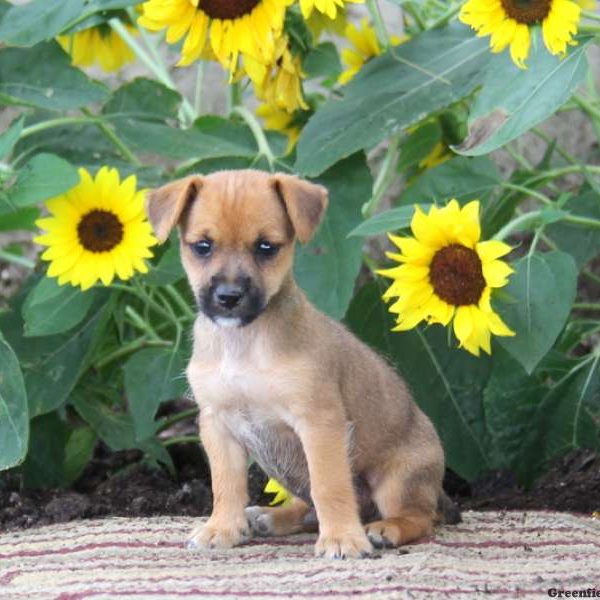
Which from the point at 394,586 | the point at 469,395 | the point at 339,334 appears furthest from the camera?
the point at 469,395

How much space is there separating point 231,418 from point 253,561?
0.38m

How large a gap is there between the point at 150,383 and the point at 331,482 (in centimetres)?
117

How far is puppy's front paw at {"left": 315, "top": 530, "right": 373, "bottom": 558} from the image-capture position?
3818mm

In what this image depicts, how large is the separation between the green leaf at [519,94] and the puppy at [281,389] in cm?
65

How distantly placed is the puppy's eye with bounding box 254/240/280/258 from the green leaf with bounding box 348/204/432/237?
0.46 m

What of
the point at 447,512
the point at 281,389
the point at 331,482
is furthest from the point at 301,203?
the point at 447,512

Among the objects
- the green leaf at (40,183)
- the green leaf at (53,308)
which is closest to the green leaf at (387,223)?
the green leaf at (40,183)

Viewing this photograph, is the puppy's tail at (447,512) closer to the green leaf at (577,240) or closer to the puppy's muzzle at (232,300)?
the puppy's muzzle at (232,300)

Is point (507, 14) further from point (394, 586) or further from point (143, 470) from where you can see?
point (143, 470)

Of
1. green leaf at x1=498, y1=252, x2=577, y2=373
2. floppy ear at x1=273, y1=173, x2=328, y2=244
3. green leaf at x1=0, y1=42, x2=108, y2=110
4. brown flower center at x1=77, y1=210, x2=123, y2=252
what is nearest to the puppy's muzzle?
floppy ear at x1=273, y1=173, x2=328, y2=244

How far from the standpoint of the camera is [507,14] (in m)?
4.36

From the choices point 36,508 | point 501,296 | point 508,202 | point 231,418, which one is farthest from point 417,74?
point 36,508

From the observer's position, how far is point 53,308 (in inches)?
190

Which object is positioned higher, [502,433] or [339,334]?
[339,334]
